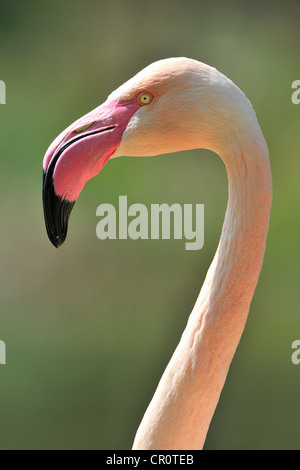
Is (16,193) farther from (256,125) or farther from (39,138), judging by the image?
(256,125)

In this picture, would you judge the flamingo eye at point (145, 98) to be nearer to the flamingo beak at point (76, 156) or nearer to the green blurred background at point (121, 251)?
the flamingo beak at point (76, 156)

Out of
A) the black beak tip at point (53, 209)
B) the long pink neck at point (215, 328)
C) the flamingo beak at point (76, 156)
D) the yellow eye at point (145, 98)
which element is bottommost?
the long pink neck at point (215, 328)

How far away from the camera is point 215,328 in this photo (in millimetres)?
820

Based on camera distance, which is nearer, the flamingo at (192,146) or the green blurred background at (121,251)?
the flamingo at (192,146)

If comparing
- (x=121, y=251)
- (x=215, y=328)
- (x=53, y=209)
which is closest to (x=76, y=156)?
(x=53, y=209)

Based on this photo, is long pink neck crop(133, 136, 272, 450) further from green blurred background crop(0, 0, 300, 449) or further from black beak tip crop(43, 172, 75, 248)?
green blurred background crop(0, 0, 300, 449)

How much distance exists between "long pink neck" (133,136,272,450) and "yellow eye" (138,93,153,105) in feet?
0.43

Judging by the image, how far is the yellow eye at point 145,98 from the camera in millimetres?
828

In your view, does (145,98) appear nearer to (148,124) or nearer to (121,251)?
(148,124)

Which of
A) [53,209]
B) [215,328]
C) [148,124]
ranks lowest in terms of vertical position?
[215,328]

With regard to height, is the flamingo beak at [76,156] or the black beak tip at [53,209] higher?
the flamingo beak at [76,156]

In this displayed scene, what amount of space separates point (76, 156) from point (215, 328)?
305 millimetres

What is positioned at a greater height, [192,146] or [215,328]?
[192,146]

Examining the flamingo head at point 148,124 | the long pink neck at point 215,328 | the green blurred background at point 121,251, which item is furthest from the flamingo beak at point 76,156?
the green blurred background at point 121,251
